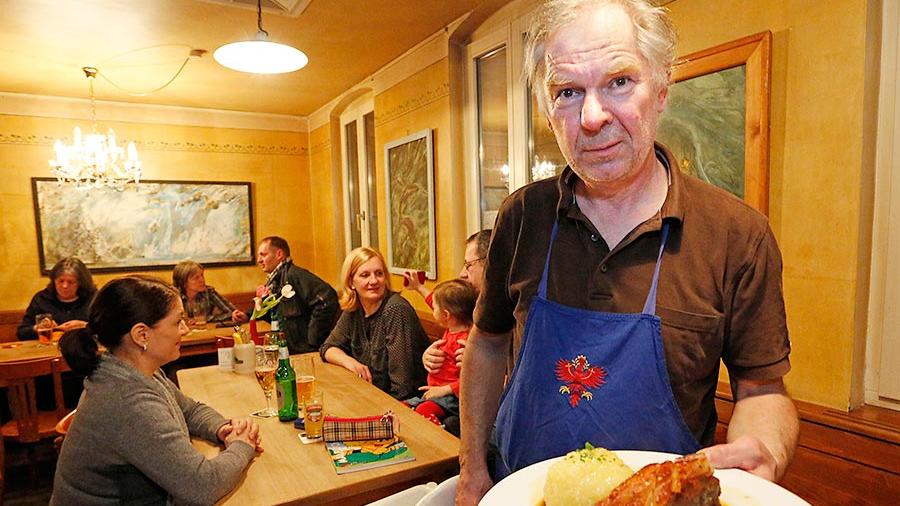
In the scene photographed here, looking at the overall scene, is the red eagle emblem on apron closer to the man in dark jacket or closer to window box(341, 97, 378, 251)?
the man in dark jacket

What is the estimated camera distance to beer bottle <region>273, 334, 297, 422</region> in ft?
6.61

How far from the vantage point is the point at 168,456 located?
4.97 ft

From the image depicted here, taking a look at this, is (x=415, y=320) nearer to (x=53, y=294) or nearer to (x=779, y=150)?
(x=779, y=150)

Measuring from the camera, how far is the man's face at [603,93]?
2.97 ft

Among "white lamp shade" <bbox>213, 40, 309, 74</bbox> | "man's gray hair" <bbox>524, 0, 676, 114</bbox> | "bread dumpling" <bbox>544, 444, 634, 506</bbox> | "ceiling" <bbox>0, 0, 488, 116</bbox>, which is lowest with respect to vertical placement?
"bread dumpling" <bbox>544, 444, 634, 506</bbox>

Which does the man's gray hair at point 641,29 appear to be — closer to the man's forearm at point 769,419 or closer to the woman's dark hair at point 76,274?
the man's forearm at point 769,419

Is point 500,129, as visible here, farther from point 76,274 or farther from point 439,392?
point 76,274

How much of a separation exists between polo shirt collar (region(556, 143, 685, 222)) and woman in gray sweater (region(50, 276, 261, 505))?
121 cm

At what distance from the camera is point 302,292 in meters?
4.03

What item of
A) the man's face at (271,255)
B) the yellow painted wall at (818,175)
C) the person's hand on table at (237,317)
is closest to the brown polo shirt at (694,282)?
the yellow painted wall at (818,175)

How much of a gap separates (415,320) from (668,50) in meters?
2.15

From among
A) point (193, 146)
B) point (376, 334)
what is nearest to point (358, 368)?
point (376, 334)

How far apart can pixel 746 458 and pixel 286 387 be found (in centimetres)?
162

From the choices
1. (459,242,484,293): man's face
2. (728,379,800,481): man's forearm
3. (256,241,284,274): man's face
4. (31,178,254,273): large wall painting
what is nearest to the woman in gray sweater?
(459,242,484,293): man's face
